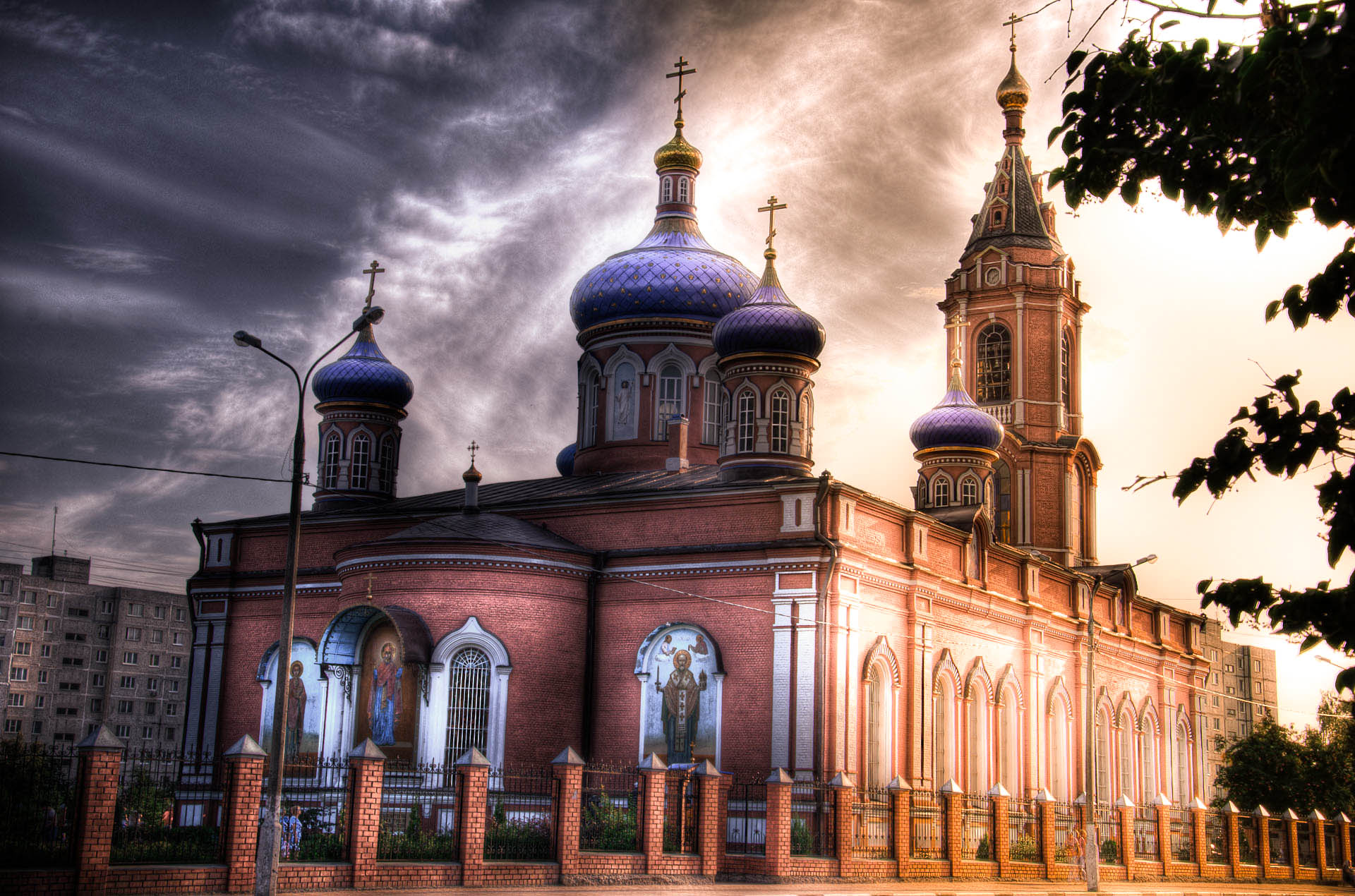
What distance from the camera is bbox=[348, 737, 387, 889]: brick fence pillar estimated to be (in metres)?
14.2

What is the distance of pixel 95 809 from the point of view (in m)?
12.3

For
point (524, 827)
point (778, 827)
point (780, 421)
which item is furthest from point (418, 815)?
point (780, 421)

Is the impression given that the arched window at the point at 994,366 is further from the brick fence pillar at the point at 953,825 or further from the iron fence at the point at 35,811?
the iron fence at the point at 35,811

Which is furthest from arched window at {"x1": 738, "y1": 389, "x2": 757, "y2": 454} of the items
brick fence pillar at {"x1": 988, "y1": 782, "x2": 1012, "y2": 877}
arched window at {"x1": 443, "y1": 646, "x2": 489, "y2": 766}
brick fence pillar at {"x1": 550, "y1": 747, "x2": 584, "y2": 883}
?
brick fence pillar at {"x1": 550, "y1": 747, "x2": 584, "y2": 883}

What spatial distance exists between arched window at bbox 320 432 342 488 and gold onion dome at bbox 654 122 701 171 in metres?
9.31

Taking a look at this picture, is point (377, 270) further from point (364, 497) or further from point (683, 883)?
point (683, 883)

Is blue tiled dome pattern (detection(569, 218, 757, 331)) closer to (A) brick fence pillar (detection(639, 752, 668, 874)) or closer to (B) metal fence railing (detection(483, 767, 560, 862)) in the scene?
(B) metal fence railing (detection(483, 767, 560, 862))

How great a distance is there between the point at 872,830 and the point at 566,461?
14.5m

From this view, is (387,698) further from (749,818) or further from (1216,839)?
(1216,839)

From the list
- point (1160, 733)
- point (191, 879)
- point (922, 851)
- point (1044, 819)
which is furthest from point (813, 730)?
point (1160, 733)

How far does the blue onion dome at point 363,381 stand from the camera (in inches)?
1179

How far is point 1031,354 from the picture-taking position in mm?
35344

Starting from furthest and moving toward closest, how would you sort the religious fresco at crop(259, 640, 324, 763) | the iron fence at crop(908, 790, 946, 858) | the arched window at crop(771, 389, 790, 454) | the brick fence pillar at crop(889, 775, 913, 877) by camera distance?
the arched window at crop(771, 389, 790, 454), the religious fresco at crop(259, 640, 324, 763), the iron fence at crop(908, 790, 946, 858), the brick fence pillar at crop(889, 775, 913, 877)

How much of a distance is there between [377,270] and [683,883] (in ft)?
57.6
